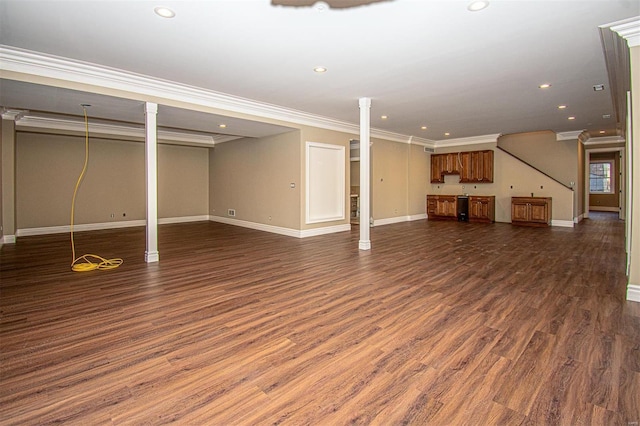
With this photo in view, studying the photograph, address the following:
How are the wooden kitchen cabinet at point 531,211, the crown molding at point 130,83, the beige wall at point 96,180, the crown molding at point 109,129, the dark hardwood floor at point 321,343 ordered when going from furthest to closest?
the wooden kitchen cabinet at point 531,211
the beige wall at point 96,180
the crown molding at point 109,129
the crown molding at point 130,83
the dark hardwood floor at point 321,343

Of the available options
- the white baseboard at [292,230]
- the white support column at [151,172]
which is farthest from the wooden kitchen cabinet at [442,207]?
the white support column at [151,172]

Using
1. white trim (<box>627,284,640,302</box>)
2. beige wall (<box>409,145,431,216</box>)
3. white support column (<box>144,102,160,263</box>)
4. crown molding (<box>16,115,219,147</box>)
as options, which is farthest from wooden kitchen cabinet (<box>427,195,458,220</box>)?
white support column (<box>144,102,160,263</box>)

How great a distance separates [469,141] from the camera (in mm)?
10773

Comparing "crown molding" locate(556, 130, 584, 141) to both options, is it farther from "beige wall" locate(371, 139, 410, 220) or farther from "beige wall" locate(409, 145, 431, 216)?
"beige wall" locate(371, 139, 410, 220)

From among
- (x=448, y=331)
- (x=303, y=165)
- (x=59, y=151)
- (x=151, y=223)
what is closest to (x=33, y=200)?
(x=59, y=151)

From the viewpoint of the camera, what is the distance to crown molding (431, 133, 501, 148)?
10.2m

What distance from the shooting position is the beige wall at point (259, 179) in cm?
769

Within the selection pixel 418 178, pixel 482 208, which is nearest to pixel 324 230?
pixel 418 178

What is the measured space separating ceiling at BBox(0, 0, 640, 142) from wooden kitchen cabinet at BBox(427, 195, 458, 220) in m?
4.60

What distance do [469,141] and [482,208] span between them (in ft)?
7.63

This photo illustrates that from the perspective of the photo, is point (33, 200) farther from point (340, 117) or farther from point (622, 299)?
point (622, 299)

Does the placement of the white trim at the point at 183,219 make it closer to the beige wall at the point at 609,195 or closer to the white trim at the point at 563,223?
the white trim at the point at 563,223

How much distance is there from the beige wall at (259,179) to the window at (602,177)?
1410 cm

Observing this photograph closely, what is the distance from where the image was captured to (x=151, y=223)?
512 cm
